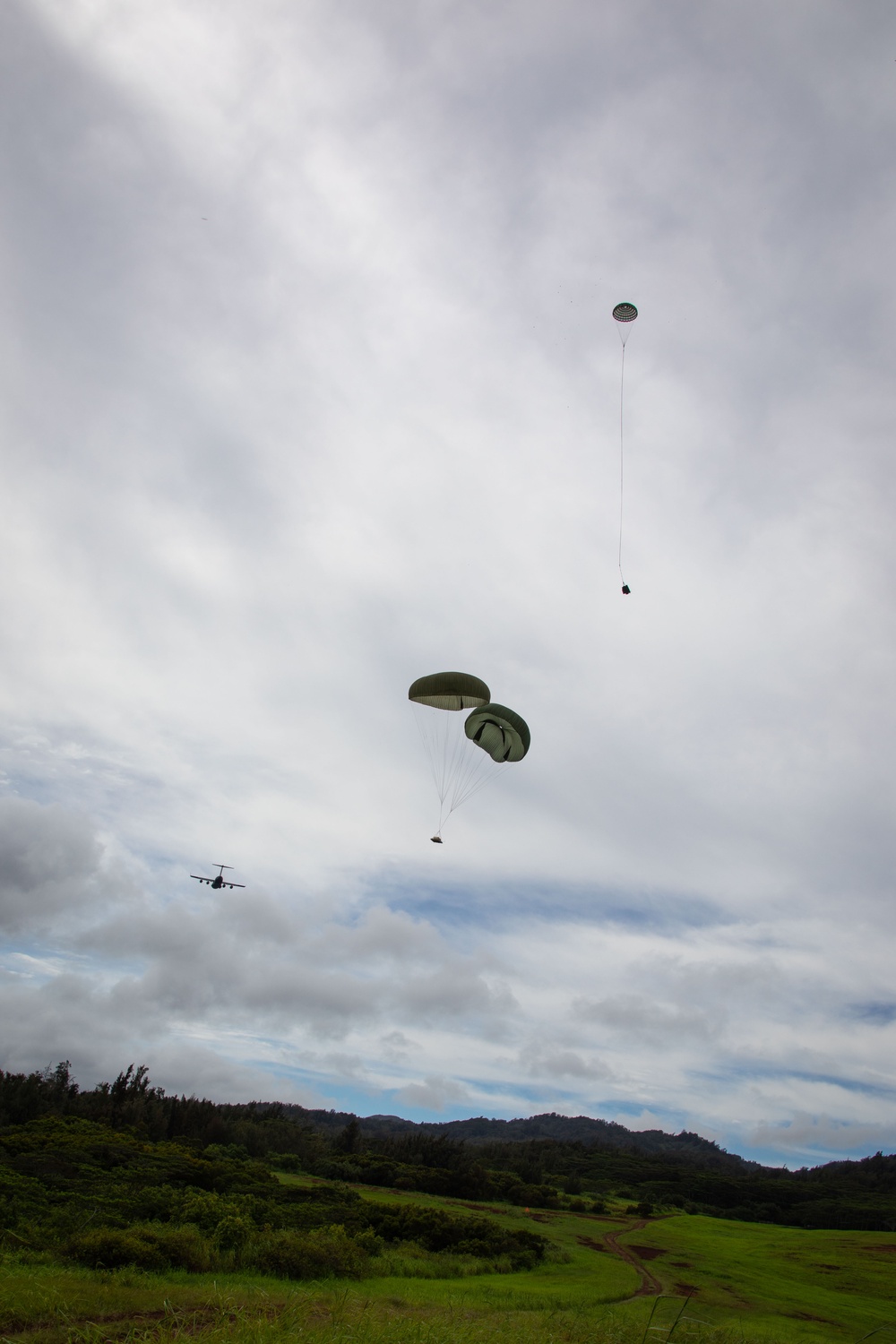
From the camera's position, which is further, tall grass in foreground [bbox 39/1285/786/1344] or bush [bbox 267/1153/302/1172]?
bush [bbox 267/1153/302/1172]

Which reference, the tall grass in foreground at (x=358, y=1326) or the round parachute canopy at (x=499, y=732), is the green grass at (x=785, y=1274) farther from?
the round parachute canopy at (x=499, y=732)

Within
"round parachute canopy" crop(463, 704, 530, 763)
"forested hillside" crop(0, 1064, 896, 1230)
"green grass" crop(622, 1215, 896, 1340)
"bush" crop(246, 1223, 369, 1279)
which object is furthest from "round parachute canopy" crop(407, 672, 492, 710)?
"forested hillside" crop(0, 1064, 896, 1230)

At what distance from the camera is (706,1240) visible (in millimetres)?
41156

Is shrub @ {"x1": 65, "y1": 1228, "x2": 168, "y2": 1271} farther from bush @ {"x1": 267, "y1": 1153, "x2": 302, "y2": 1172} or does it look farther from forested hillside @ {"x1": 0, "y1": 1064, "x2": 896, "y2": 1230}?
bush @ {"x1": 267, "y1": 1153, "x2": 302, "y2": 1172}

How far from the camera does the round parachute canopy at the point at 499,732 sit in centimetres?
2730

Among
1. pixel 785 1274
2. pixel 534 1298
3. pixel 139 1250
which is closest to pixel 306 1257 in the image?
pixel 139 1250

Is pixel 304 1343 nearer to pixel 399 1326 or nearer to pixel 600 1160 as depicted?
pixel 399 1326

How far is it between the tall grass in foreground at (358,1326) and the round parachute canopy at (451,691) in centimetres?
1786

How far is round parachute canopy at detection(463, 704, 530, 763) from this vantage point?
2730 centimetres

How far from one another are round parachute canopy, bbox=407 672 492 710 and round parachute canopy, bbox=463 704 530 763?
1.94 feet

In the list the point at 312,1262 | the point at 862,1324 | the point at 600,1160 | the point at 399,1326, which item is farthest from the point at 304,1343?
the point at 600,1160

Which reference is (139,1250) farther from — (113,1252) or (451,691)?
(451,691)

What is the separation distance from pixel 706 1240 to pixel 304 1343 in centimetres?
4054

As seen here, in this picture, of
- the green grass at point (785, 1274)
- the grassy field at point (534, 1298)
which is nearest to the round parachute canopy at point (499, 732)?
the grassy field at point (534, 1298)
